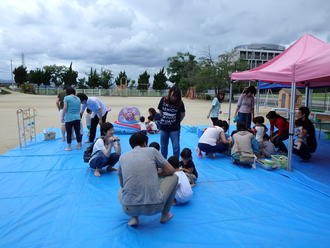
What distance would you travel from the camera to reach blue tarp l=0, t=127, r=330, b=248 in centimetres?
236

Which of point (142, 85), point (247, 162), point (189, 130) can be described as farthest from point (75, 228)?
point (142, 85)

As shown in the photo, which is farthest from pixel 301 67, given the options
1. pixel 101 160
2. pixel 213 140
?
pixel 101 160

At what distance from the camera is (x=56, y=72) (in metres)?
53.9

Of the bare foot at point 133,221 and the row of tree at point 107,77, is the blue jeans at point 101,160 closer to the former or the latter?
the bare foot at point 133,221

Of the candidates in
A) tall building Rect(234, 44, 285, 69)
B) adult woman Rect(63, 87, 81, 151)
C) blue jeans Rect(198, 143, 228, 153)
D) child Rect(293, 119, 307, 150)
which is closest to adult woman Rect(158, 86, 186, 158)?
blue jeans Rect(198, 143, 228, 153)

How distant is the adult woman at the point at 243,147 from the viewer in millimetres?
4477

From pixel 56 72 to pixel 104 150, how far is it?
56.8m

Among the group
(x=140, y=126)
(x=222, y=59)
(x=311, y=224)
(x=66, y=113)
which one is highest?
(x=222, y=59)

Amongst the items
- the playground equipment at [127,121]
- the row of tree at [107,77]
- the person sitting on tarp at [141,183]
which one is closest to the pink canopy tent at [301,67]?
the person sitting on tarp at [141,183]

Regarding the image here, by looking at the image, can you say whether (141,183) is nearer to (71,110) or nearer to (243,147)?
(243,147)

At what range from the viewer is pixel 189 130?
8.48 m

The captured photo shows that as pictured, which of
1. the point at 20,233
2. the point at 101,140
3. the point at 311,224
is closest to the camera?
the point at 20,233

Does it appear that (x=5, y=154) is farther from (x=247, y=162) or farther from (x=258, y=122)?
(x=258, y=122)

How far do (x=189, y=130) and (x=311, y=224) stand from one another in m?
5.95
